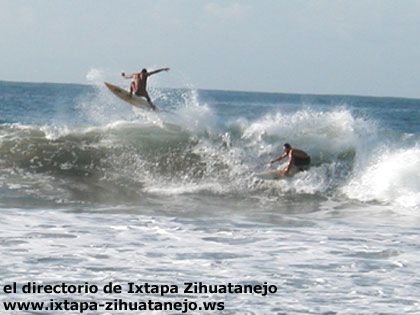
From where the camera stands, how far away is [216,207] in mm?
15906

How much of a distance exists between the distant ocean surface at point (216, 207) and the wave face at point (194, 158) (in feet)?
0.16

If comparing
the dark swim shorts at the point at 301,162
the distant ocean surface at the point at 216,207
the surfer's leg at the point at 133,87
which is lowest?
the distant ocean surface at the point at 216,207

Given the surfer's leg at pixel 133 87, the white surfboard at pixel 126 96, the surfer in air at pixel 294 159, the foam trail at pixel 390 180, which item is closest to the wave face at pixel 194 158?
the foam trail at pixel 390 180

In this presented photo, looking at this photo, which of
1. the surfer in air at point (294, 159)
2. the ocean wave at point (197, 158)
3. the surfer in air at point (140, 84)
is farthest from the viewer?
the surfer in air at point (140, 84)

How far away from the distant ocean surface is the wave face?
48 mm

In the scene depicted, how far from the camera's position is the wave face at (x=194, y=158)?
17.9 metres

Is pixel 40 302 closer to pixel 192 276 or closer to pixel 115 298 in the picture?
pixel 115 298

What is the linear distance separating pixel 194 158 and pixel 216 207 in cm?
508

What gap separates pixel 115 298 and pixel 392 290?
305cm

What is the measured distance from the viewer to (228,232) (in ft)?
41.1

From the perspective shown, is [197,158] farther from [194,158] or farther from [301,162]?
[301,162]

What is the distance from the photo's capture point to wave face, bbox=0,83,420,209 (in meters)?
17.9

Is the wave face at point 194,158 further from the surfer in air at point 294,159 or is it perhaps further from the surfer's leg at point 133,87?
the surfer's leg at point 133,87

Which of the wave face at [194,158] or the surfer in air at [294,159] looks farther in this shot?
the surfer in air at [294,159]
